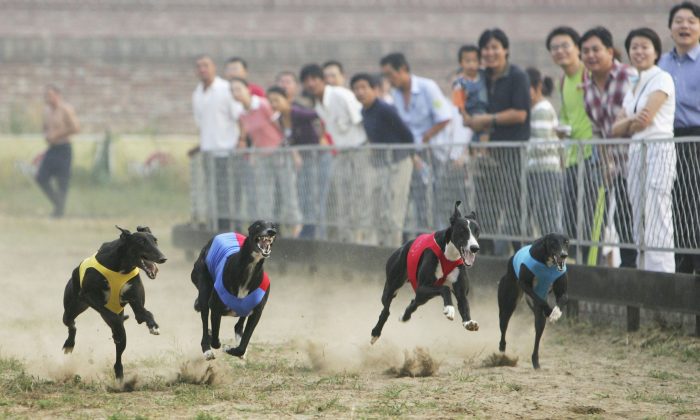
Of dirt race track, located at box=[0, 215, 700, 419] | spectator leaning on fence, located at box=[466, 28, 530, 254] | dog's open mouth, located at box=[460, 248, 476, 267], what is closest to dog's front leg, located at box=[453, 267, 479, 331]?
dog's open mouth, located at box=[460, 248, 476, 267]

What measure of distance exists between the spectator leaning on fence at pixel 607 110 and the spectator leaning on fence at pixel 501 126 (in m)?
0.76

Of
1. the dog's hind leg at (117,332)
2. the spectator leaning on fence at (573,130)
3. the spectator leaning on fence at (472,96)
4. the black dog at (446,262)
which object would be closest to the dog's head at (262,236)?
the dog's hind leg at (117,332)

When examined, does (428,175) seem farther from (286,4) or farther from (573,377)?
(286,4)

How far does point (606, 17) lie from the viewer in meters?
27.5

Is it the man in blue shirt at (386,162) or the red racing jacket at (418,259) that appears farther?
the man in blue shirt at (386,162)

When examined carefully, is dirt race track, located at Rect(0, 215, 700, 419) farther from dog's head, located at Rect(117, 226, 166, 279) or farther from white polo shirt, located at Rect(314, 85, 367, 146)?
white polo shirt, located at Rect(314, 85, 367, 146)

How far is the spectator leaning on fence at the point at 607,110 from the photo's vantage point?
10812 mm

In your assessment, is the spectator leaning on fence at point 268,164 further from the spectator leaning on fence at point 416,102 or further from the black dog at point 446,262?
the black dog at point 446,262

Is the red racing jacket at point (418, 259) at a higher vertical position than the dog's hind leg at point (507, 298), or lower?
higher

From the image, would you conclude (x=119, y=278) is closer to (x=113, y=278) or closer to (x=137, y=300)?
(x=113, y=278)

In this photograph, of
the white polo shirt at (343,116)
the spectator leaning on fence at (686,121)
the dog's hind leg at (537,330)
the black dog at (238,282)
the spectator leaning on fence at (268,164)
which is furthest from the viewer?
the spectator leaning on fence at (268,164)

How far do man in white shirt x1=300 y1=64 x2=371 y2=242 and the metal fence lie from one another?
20 mm

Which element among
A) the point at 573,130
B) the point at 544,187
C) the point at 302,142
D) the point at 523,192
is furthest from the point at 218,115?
the point at 544,187

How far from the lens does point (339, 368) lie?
926 cm
